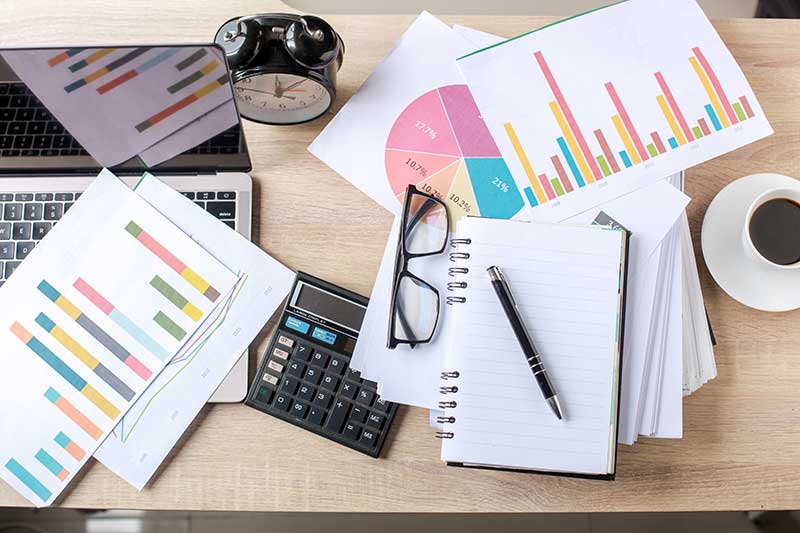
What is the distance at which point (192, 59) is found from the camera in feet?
2.20

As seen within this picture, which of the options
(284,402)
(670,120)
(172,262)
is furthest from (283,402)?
(670,120)

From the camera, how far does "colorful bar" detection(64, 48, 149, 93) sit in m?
0.66

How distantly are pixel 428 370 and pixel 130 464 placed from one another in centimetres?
34

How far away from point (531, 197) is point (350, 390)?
296 mm

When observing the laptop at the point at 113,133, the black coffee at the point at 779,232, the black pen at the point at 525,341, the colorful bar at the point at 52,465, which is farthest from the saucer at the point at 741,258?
the colorful bar at the point at 52,465

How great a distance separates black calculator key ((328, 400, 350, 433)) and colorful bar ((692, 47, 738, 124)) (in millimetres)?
Result: 546

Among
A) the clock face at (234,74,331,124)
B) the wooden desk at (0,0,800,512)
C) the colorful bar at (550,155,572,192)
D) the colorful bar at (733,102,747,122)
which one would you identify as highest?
the clock face at (234,74,331,124)

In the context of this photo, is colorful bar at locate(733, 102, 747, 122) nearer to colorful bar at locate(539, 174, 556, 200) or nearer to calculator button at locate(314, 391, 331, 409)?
colorful bar at locate(539, 174, 556, 200)

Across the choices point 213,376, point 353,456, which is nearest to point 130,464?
point 213,376

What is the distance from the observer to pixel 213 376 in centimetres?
81

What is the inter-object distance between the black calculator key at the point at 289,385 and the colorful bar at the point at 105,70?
359mm

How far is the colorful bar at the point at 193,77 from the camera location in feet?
2.23

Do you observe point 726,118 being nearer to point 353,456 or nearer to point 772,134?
point 772,134

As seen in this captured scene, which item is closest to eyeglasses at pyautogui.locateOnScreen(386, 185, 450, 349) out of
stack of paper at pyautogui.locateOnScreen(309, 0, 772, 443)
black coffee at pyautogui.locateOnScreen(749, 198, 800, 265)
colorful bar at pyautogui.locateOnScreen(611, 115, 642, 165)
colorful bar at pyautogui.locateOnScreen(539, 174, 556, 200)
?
stack of paper at pyautogui.locateOnScreen(309, 0, 772, 443)
